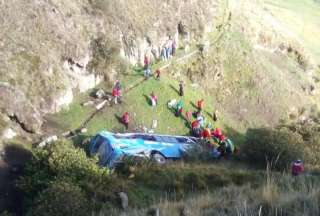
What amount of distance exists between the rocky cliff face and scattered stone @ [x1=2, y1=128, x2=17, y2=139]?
1.17m

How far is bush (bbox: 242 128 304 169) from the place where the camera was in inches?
1160

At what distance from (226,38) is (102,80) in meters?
17.2

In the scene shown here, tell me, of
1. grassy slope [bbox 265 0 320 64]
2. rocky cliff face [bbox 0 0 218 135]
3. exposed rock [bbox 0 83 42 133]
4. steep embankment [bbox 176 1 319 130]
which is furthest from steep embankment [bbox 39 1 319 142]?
grassy slope [bbox 265 0 320 64]

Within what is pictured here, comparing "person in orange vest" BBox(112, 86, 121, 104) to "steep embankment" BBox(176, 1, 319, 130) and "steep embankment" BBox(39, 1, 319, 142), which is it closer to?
"steep embankment" BBox(39, 1, 319, 142)

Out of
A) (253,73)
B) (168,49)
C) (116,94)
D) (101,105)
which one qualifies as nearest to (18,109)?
(101,105)

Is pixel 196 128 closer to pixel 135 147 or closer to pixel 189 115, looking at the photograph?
pixel 189 115

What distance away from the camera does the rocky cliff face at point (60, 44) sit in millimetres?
32312

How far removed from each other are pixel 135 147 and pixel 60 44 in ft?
36.3

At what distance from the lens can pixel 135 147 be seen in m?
28.0

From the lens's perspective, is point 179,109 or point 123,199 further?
point 179,109

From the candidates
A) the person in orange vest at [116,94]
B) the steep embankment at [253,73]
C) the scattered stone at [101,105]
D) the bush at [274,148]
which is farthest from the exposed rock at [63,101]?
the steep embankment at [253,73]

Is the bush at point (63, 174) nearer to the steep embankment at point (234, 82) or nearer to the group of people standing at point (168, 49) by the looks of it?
the steep embankment at point (234, 82)

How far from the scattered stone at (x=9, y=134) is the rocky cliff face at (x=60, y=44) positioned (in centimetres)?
117

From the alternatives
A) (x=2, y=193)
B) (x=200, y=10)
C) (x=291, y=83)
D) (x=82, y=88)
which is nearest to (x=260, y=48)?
(x=291, y=83)
